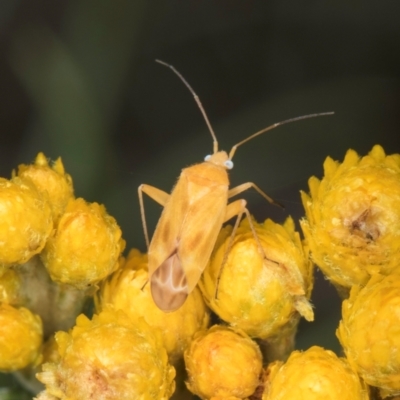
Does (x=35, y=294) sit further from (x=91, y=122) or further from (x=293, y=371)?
(x=91, y=122)

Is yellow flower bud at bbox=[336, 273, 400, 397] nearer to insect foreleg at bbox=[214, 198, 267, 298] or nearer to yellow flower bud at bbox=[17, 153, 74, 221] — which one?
insect foreleg at bbox=[214, 198, 267, 298]

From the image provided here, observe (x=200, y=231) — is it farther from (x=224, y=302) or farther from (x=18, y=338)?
Answer: (x=18, y=338)

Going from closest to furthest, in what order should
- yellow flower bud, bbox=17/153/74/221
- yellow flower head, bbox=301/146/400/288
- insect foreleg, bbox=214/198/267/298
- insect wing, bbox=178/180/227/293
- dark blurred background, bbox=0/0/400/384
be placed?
yellow flower head, bbox=301/146/400/288 < insect foreleg, bbox=214/198/267/298 < insect wing, bbox=178/180/227/293 < yellow flower bud, bbox=17/153/74/221 < dark blurred background, bbox=0/0/400/384

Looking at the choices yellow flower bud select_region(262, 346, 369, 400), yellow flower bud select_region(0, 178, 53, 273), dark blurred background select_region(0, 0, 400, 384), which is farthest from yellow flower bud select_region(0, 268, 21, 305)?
dark blurred background select_region(0, 0, 400, 384)

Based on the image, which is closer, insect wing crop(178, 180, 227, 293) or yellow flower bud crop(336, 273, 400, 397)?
yellow flower bud crop(336, 273, 400, 397)

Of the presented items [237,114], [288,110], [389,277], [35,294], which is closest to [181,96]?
[237,114]

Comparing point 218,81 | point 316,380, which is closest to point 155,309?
point 316,380

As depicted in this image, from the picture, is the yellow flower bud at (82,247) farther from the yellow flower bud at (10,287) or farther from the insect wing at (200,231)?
the insect wing at (200,231)
